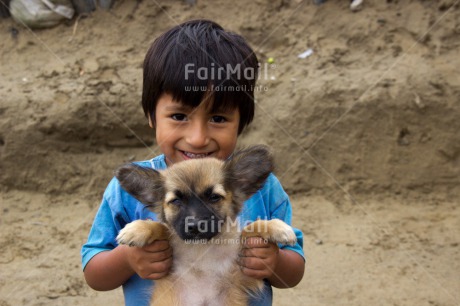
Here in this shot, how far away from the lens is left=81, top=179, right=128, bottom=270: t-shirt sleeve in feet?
9.82

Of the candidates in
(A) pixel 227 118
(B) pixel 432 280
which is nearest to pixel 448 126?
(B) pixel 432 280

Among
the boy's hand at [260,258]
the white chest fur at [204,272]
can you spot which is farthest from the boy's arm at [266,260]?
the white chest fur at [204,272]

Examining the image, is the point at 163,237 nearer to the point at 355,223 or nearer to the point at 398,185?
the point at 355,223

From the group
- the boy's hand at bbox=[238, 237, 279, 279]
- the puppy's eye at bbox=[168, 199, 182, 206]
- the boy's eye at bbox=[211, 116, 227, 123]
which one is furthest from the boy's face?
the boy's hand at bbox=[238, 237, 279, 279]

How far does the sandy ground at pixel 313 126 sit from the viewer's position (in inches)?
222

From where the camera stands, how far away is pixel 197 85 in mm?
2992

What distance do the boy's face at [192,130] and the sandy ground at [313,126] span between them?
2520 millimetres

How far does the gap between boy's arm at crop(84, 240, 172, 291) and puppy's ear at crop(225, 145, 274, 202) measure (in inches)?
19.4

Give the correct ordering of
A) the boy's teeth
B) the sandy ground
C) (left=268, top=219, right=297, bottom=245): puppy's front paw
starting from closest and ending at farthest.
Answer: (left=268, top=219, right=297, bottom=245): puppy's front paw < the boy's teeth < the sandy ground

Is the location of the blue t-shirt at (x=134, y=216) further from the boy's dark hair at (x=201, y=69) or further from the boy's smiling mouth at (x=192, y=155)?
the boy's dark hair at (x=201, y=69)

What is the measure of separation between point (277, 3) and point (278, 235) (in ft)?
15.3

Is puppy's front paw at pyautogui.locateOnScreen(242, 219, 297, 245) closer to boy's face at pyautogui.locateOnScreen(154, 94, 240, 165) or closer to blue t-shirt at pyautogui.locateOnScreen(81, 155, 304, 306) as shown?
blue t-shirt at pyautogui.locateOnScreen(81, 155, 304, 306)

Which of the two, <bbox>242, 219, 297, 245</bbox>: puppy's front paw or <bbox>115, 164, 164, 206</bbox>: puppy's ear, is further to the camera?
<bbox>115, 164, 164, 206</bbox>: puppy's ear

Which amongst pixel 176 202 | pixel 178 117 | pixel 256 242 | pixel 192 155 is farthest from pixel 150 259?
pixel 178 117
